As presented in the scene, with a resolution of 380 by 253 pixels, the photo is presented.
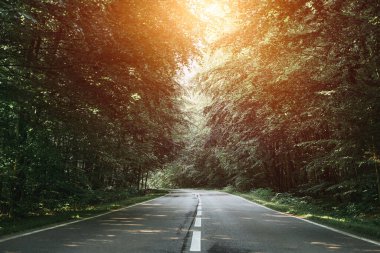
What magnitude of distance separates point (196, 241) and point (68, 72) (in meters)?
6.06

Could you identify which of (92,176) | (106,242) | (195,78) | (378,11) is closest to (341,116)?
(378,11)

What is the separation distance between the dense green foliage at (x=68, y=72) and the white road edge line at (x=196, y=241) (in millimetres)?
4862

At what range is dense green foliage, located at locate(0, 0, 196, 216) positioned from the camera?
8500 mm

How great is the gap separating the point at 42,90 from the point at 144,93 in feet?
10.1

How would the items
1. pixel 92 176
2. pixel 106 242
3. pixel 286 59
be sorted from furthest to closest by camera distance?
pixel 92 176 < pixel 286 59 < pixel 106 242

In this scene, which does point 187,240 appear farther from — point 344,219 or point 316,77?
point 316,77

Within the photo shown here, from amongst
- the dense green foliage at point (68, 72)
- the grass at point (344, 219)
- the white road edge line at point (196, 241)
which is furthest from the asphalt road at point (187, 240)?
the dense green foliage at point (68, 72)

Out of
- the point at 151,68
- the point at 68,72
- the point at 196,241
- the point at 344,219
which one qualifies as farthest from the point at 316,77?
the point at 68,72

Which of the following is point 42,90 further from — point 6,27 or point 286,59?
point 286,59

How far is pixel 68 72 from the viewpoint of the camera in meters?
9.98

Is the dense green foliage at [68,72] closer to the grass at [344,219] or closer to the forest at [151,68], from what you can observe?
the forest at [151,68]

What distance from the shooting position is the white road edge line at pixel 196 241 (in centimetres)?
615

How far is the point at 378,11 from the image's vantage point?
7.53 metres

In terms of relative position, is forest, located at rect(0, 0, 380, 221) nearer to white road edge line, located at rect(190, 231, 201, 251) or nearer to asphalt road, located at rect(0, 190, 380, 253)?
asphalt road, located at rect(0, 190, 380, 253)
